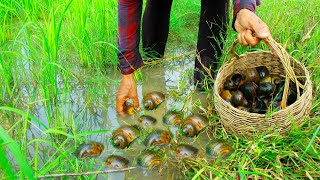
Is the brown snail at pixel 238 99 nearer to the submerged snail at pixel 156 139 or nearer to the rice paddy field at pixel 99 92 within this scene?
the rice paddy field at pixel 99 92

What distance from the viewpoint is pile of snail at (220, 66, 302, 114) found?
2.24 meters

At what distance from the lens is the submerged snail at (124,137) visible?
2.06 meters

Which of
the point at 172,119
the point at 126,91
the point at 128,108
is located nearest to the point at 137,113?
the point at 128,108

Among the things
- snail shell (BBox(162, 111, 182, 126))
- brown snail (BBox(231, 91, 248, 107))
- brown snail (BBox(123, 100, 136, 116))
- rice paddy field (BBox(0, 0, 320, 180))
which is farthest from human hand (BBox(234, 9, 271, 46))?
brown snail (BBox(123, 100, 136, 116))

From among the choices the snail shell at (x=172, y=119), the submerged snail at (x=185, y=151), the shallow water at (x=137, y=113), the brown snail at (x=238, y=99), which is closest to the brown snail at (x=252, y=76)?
the brown snail at (x=238, y=99)

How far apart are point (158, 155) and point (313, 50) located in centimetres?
153

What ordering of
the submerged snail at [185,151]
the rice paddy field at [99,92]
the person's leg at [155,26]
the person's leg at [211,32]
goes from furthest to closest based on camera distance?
the person's leg at [155,26], the person's leg at [211,32], the submerged snail at [185,151], the rice paddy field at [99,92]

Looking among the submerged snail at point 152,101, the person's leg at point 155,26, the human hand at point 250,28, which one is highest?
the human hand at point 250,28

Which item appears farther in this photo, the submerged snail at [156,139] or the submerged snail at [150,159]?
the submerged snail at [156,139]

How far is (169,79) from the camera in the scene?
9.65 ft

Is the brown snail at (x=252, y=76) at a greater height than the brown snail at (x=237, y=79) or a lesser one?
greater

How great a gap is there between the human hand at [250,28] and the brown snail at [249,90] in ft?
1.27

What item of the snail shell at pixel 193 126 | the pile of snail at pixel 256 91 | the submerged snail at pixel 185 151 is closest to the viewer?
the submerged snail at pixel 185 151

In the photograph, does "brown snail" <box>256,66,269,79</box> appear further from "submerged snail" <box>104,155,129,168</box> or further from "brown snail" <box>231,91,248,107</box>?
"submerged snail" <box>104,155,129,168</box>
